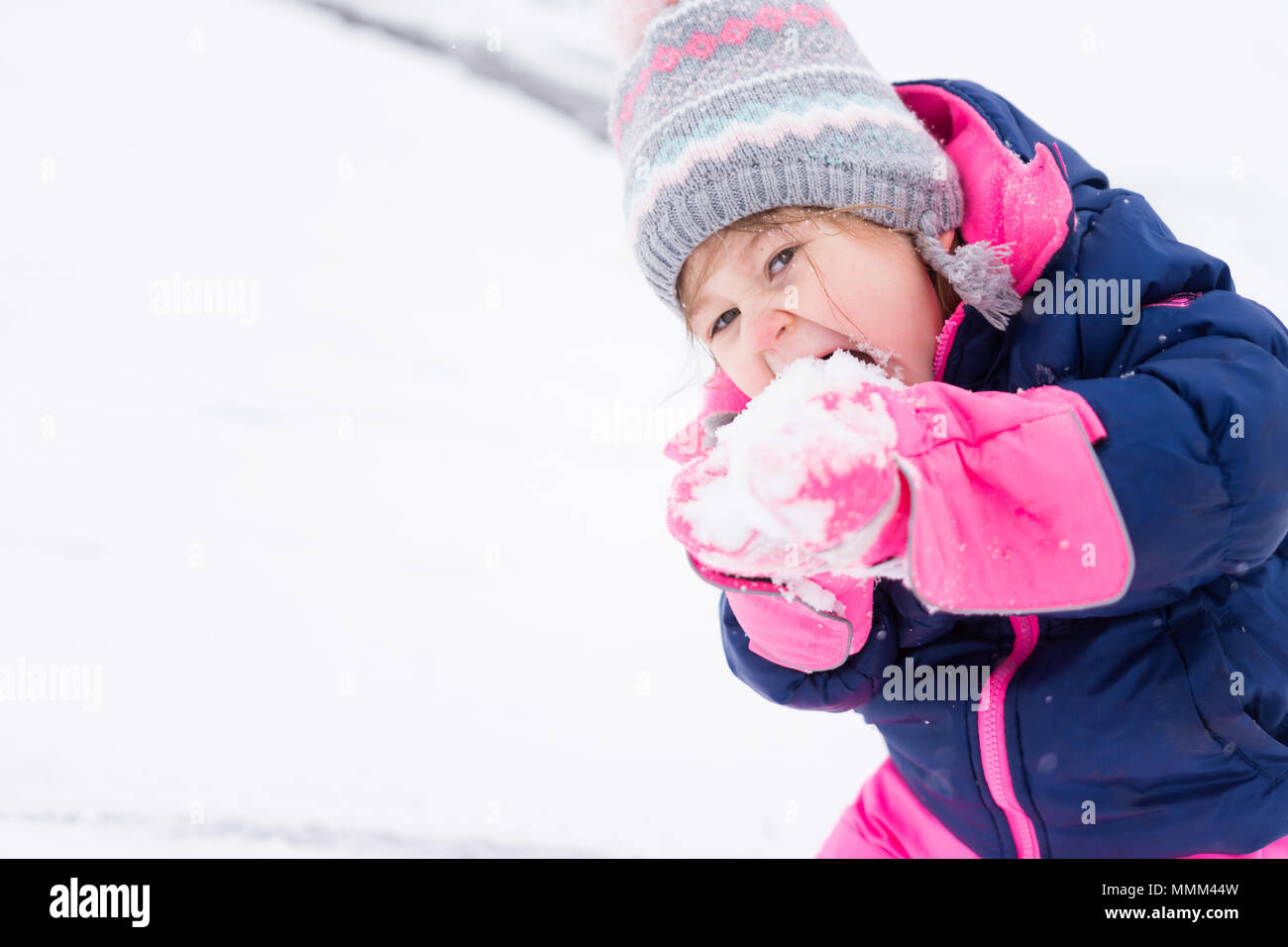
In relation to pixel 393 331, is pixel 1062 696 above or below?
below

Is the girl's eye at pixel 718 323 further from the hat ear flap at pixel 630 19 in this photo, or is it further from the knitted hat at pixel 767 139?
the hat ear flap at pixel 630 19

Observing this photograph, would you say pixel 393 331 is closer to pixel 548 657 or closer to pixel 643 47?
pixel 548 657

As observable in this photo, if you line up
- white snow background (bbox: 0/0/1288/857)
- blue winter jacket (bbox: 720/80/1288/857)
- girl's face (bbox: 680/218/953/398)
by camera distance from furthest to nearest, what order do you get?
white snow background (bbox: 0/0/1288/857), girl's face (bbox: 680/218/953/398), blue winter jacket (bbox: 720/80/1288/857)

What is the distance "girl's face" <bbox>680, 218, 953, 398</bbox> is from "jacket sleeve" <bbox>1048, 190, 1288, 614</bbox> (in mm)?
154

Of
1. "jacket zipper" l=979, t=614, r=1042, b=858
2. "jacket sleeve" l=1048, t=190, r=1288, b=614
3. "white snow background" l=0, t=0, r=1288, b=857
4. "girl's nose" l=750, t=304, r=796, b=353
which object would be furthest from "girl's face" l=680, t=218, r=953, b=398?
"white snow background" l=0, t=0, r=1288, b=857

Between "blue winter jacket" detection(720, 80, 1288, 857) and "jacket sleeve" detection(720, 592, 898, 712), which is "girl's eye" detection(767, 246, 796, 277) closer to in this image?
"blue winter jacket" detection(720, 80, 1288, 857)

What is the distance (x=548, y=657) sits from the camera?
5.10ft

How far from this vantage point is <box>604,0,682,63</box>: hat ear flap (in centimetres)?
95

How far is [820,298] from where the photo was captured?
792mm

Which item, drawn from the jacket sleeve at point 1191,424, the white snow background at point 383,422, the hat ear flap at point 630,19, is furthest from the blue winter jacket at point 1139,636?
the white snow background at point 383,422

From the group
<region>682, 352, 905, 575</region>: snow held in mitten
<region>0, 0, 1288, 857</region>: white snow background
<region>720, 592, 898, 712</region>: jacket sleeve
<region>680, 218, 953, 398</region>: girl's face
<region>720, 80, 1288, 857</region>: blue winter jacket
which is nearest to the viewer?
<region>682, 352, 905, 575</region>: snow held in mitten

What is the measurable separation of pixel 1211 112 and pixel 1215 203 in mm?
173
